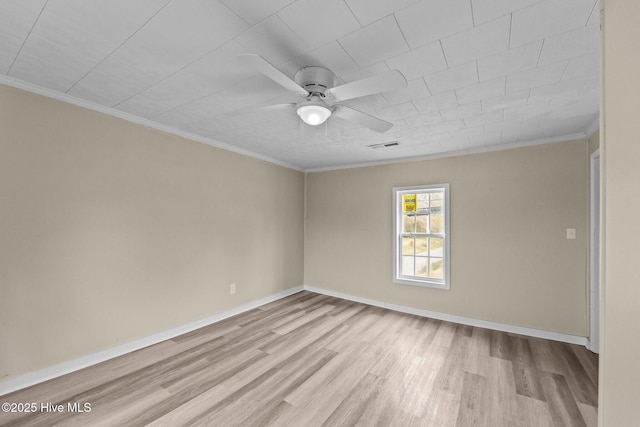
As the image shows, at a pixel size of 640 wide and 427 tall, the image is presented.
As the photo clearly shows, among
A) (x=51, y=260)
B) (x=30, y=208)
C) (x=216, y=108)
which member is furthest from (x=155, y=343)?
(x=216, y=108)

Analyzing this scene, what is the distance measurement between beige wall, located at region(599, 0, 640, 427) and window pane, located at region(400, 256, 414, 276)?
149 inches

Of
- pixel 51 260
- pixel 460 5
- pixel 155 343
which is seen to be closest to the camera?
pixel 460 5

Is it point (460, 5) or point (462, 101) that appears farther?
point (462, 101)

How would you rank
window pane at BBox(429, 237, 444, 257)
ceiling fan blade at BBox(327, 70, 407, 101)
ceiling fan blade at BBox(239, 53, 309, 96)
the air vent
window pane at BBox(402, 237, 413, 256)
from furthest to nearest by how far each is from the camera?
window pane at BBox(402, 237, 413, 256)
window pane at BBox(429, 237, 444, 257)
the air vent
ceiling fan blade at BBox(327, 70, 407, 101)
ceiling fan blade at BBox(239, 53, 309, 96)

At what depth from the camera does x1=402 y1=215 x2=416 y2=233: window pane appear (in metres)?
4.37

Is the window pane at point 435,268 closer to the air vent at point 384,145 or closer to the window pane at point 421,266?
the window pane at point 421,266

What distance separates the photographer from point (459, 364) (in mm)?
2697

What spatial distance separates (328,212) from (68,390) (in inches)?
157

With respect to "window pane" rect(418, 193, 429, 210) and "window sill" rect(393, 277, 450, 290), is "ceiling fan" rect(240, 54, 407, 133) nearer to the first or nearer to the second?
"window pane" rect(418, 193, 429, 210)

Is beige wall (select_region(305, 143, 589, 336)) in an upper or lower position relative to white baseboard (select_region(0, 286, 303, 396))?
upper

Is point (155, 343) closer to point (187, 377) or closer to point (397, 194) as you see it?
point (187, 377)

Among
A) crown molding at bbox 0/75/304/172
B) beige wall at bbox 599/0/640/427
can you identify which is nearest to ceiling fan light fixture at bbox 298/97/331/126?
beige wall at bbox 599/0/640/427

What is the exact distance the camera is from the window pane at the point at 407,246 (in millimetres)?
Result: 4363

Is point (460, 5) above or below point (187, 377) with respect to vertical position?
above
